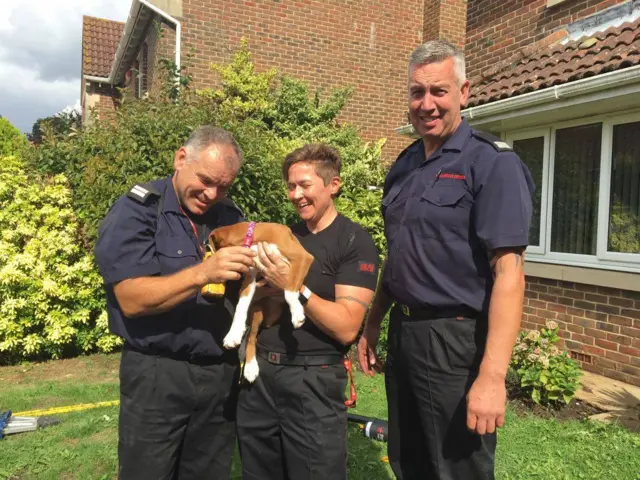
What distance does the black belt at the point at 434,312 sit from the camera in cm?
216

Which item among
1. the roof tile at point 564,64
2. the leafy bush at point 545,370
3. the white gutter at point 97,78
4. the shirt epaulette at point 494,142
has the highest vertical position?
the white gutter at point 97,78

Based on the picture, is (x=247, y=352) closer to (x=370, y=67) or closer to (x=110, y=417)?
(x=110, y=417)

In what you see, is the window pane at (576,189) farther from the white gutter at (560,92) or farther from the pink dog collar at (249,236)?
the pink dog collar at (249,236)

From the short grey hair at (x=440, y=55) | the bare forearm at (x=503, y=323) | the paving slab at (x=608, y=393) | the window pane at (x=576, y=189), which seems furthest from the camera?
the window pane at (x=576, y=189)

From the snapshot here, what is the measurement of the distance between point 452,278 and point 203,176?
4.10 feet

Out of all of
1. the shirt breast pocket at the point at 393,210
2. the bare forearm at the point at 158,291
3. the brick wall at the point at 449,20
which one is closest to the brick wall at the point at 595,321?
the shirt breast pocket at the point at 393,210

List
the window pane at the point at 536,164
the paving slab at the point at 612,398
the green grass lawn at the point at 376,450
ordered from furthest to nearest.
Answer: the window pane at the point at 536,164
the paving slab at the point at 612,398
the green grass lawn at the point at 376,450

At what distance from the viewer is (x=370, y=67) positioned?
41.7 ft

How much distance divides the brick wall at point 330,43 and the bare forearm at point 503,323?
10.3 metres

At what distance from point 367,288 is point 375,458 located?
2.26 metres

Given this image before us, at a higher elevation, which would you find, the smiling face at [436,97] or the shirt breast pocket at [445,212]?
the smiling face at [436,97]

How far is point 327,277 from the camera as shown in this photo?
96.3 inches

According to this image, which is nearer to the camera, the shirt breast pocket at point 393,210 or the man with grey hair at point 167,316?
the man with grey hair at point 167,316

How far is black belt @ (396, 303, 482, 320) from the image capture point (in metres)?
2.16
